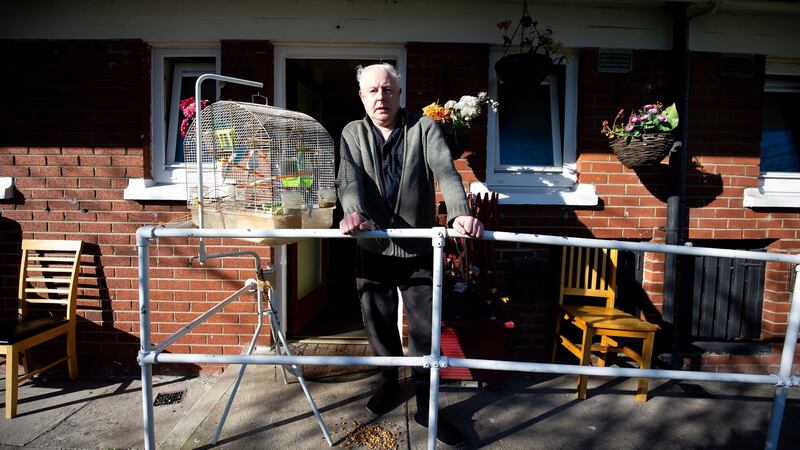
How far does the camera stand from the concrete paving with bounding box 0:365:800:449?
2.49 m

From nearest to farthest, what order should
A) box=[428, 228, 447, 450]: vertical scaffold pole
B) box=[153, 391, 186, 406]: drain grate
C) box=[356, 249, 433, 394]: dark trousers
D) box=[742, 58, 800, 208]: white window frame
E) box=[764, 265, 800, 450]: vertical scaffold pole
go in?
box=[428, 228, 447, 450]: vertical scaffold pole < box=[764, 265, 800, 450]: vertical scaffold pole < box=[356, 249, 433, 394]: dark trousers < box=[153, 391, 186, 406]: drain grate < box=[742, 58, 800, 208]: white window frame

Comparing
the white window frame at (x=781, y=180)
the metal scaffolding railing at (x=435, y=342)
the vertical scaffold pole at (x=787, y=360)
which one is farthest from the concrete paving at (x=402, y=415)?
the white window frame at (x=781, y=180)

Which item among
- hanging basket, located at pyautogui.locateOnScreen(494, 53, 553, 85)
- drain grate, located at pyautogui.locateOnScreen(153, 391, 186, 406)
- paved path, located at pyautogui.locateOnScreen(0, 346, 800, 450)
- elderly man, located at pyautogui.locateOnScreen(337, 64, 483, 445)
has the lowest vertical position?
drain grate, located at pyautogui.locateOnScreen(153, 391, 186, 406)

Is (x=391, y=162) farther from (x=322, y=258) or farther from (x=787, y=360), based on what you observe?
(x=322, y=258)

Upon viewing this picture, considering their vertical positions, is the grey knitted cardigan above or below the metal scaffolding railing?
above

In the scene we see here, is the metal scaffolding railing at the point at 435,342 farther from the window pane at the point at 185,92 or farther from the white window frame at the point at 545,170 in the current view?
the window pane at the point at 185,92

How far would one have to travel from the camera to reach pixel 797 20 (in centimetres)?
348

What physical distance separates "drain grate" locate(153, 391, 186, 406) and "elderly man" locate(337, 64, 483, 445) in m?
1.74

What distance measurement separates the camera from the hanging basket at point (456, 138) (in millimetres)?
3000

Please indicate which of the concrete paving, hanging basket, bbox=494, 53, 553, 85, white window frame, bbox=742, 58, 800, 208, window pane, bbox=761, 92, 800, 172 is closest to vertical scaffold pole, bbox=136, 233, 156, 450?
the concrete paving

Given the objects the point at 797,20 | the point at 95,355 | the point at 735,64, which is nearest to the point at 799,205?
the point at 735,64

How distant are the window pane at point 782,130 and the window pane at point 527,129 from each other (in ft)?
6.23

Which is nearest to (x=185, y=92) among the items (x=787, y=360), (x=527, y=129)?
(x=527, y=129)

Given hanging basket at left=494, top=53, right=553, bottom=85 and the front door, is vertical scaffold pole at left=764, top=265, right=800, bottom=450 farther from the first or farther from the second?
the front door
